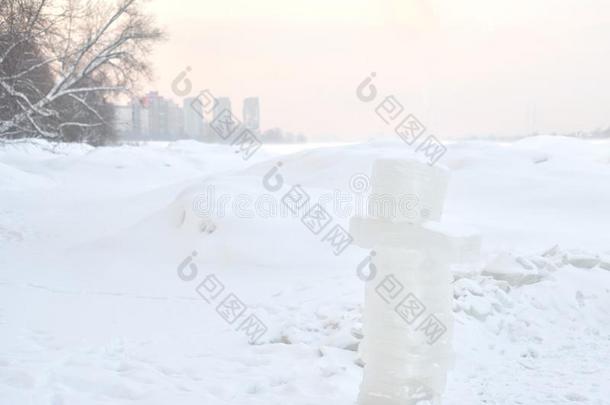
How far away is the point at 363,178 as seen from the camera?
43.9 ft

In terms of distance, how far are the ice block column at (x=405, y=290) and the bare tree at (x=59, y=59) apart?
32.5 ft

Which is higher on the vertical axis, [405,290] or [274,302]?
[405,290]

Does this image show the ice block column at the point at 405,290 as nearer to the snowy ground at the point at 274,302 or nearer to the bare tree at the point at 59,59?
the snowy ground at the point at 274,302

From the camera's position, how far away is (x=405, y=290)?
11.9 feet

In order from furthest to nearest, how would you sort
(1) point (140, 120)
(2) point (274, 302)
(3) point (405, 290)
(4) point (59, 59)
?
(1) point (140, 120) < (4) point (59, 59) < (2) point (274, 302) < (3) point (405, 290)

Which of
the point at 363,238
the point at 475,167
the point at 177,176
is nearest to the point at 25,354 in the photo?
the point at 363,238

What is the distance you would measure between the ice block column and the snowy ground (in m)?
0.39

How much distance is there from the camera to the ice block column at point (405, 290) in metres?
3.55

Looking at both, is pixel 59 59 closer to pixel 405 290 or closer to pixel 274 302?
pixel 274 302

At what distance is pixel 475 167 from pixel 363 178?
3.28 m

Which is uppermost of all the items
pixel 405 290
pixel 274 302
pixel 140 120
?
pixel 140 120

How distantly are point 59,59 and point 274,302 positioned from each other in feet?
29.5

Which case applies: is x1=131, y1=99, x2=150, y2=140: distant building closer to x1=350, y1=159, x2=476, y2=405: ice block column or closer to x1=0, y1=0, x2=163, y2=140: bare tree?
x1=0, y1=0, x2=163, y2=140: bare tree

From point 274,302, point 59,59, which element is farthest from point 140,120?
point 274,302
